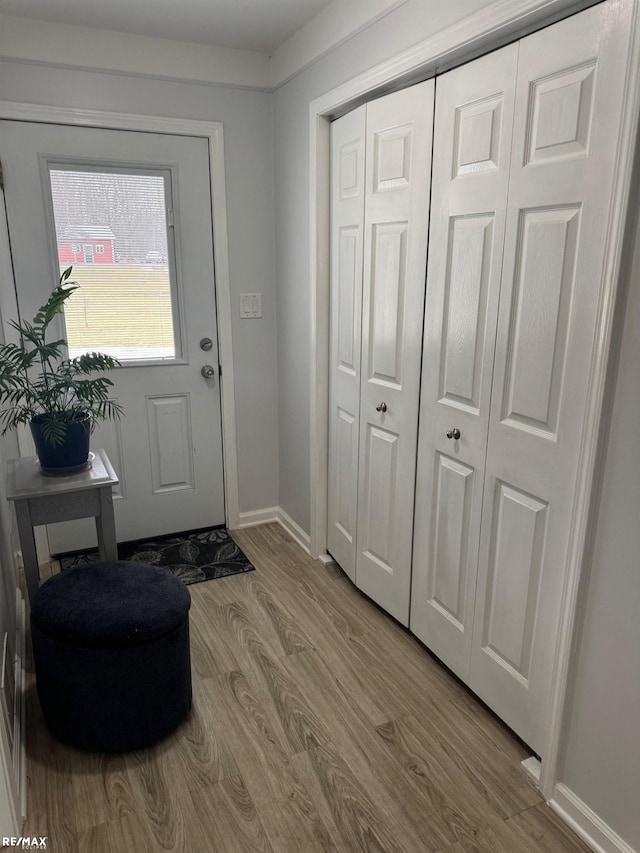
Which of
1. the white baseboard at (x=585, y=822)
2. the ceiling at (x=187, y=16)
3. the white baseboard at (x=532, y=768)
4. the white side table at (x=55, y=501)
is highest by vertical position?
the ceiling at (x=187, y=16)

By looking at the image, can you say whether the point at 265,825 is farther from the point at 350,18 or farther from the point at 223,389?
the point at 350,18

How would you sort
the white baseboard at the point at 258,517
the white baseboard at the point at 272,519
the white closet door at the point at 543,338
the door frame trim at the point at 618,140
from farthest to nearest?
the white baseboard at the point at 258,517 → the white baseboard at the point at 272,519 → the white closet door at the point at 543,338 → the door frame trim at the point at 618,140

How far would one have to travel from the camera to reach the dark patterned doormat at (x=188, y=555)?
2.87 meters

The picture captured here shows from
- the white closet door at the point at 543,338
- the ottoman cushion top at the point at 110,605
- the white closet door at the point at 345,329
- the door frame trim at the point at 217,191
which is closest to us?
the white closet door at the point at 543,338

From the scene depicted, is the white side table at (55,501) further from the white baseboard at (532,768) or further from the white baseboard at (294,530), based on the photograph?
the white baseboard at (532,768)

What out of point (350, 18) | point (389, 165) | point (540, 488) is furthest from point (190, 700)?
point (350, 18)

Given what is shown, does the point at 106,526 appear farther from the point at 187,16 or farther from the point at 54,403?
the point at 187,16

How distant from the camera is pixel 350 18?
214 cm

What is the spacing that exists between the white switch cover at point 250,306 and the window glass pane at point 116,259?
0.34 metres

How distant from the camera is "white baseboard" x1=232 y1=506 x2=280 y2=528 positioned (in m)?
3.33

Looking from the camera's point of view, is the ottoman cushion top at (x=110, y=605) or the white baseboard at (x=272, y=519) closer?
the ottoman cushion top at (x=110, y=605)

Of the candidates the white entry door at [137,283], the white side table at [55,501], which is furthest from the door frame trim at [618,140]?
the white side table at [55,501]

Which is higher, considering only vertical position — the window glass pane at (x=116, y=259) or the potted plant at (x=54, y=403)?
the window glass pane at (x=116, y=259)

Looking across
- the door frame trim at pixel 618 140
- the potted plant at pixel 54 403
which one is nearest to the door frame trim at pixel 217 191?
the door frame trim at pixel 618 140
